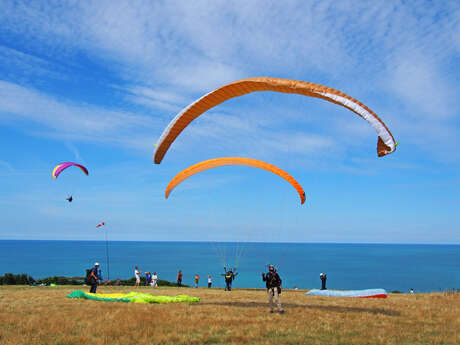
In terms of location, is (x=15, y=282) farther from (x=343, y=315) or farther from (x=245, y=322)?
(x=343, y=315)

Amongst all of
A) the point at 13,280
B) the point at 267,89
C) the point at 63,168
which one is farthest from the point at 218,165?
the point at 13,280

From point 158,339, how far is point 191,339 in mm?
829

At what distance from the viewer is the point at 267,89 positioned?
41.4 feet

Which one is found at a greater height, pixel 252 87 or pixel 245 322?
pixel 252 87

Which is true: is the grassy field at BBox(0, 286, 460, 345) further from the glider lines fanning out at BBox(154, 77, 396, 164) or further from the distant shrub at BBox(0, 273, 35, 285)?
the distant shrub at BBox(0, 273, 35, 285)

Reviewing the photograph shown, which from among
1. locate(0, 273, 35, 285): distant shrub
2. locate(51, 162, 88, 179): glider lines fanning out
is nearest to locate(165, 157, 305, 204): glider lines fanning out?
locate(51, 162, 88, 179): glider lines fanning out

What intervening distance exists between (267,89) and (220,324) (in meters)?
7.80

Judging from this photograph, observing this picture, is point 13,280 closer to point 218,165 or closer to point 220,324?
point 218,165

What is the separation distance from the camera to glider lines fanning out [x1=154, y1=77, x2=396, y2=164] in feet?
34.4

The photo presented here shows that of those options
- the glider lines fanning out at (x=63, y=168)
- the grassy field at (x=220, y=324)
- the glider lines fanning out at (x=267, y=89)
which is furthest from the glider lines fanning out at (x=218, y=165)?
the glider lines fanning out at (x=63, y=168)

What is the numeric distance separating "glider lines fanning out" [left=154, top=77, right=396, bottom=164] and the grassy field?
521 centimetres

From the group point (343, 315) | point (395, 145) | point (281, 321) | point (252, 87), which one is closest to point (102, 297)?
point (281, 321)

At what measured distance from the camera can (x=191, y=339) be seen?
9234 mm

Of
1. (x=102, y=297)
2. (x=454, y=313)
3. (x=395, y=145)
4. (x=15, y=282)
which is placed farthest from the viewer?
(x=15, y=282)
